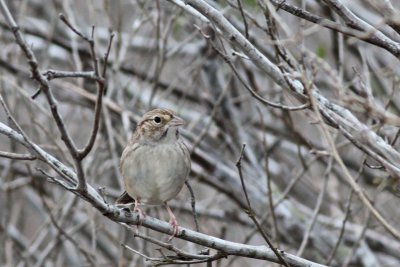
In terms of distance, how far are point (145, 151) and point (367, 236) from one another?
3.01 m

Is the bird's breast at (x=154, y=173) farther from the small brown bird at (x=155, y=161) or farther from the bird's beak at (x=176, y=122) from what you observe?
the bird's beak at (x=176, y=122)

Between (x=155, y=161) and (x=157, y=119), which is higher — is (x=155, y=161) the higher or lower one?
the lower one

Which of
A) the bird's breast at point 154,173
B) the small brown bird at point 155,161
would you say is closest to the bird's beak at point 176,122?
the small brown bird at point 155,161

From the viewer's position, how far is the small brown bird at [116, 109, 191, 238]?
4566 millimetres

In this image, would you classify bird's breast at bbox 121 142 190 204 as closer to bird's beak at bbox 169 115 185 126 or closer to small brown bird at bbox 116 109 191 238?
small brown bird at bbox 116 109 191 238

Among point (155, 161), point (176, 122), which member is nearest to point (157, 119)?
point (176, 122)

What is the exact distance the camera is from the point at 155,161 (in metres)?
4.64

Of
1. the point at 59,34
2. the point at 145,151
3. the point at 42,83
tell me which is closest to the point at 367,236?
the point at 145,151

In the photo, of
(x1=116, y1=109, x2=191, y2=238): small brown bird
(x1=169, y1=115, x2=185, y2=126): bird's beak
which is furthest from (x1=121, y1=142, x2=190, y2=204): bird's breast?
(x1=169, y1=115, x2=185, y2=126): bird's beak

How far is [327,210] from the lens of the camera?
26.2 ft

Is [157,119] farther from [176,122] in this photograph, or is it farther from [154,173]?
[154,173]

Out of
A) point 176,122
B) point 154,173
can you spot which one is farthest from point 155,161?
point 176,122

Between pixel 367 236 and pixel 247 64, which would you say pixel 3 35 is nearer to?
pixel 247 64

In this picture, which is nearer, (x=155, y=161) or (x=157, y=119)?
(x=155, y=161)
